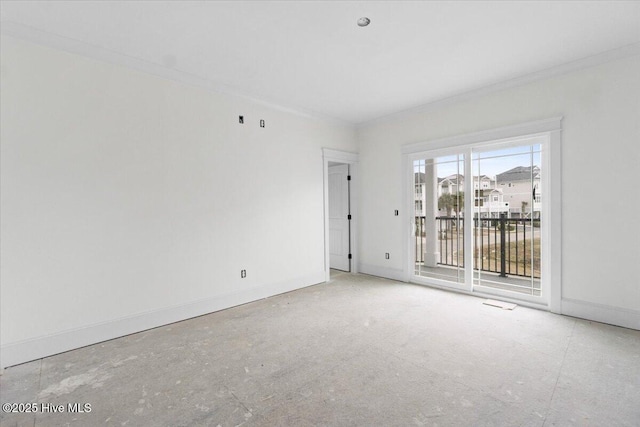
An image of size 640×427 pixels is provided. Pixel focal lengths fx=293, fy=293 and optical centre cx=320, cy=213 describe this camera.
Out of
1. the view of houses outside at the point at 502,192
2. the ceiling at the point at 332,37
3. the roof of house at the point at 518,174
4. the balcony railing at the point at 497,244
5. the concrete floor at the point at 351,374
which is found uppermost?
the ceiling at the point at 332,37

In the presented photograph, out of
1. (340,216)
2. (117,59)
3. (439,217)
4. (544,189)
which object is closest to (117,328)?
(117,59)

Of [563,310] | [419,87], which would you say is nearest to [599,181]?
[563,310]

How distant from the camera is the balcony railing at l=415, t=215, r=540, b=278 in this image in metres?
3.79

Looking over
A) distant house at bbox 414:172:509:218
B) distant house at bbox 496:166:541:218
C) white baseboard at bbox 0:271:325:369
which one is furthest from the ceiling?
white baseboard at bbox 0:271:325:369

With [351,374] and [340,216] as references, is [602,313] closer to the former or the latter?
[351,374]

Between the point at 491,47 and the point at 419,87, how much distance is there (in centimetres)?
104

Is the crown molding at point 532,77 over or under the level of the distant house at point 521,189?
over

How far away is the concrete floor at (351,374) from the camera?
1846 mm

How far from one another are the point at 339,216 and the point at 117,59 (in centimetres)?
411

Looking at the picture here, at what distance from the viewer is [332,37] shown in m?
2.72

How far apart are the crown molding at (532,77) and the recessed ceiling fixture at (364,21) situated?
2.22 metres

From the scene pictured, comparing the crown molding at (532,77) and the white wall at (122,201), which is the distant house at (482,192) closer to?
the crown molding at (532,77)

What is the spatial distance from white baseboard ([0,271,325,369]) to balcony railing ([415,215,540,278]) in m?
2.74

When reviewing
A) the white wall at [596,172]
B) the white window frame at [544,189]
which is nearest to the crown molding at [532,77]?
the white wall at [596,172]
